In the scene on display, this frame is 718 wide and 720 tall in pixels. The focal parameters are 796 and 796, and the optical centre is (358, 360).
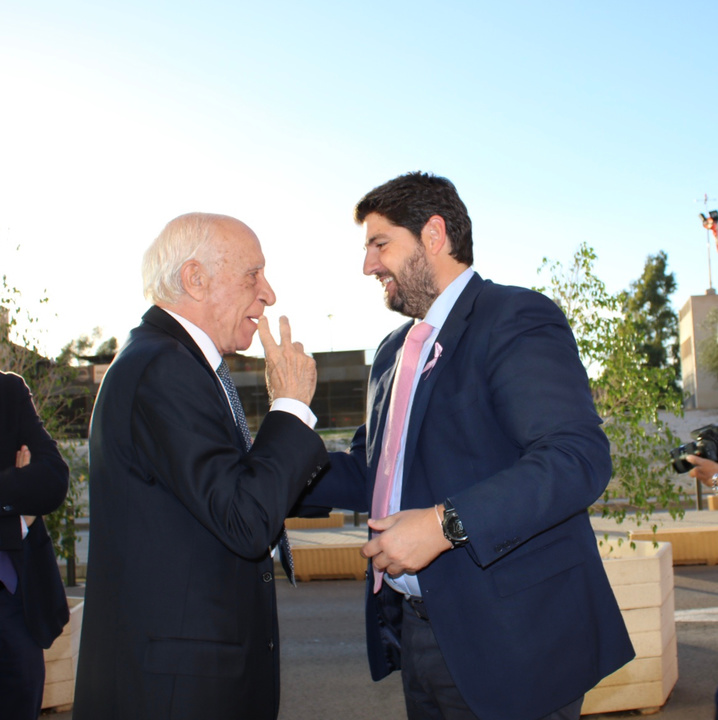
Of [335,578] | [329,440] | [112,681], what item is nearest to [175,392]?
[112,681]

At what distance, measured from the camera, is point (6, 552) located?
326cm

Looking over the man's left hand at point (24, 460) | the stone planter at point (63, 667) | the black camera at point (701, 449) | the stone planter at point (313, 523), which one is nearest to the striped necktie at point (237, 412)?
the man's left hand at point (24, 460)

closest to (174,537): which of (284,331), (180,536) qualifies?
(180,536)

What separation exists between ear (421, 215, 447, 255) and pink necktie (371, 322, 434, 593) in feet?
0.89

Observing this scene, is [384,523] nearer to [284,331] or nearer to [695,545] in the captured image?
[284,331]

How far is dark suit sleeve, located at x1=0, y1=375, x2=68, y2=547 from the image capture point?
329 cm

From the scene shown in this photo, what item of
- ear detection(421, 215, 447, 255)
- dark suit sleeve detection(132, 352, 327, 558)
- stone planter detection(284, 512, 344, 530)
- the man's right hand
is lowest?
stone planter detection(284, 512, 344, 530)

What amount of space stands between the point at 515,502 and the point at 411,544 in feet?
0.93

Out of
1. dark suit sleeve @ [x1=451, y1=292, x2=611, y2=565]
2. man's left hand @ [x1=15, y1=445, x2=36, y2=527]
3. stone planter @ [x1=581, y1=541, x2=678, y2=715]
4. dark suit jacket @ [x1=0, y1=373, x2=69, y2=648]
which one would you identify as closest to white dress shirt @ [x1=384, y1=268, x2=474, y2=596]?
dark suit sleeve @ [x1=451, y1=292, x2=611, y2=565]

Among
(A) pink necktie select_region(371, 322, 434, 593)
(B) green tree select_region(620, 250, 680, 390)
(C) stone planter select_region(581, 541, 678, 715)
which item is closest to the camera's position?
(A) pink necktie select_region(371, 322, 434, 593)

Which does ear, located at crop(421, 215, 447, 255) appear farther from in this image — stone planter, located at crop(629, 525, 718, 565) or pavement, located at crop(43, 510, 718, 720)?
stone planter, located at crop(629, 525, 718, 565)

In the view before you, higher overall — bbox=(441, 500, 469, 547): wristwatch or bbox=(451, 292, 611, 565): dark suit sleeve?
bbox=(451, 292, 611, 565): dark suit sleeve

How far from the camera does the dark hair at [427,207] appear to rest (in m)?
2.70

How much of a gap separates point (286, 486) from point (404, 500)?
1.57ft
